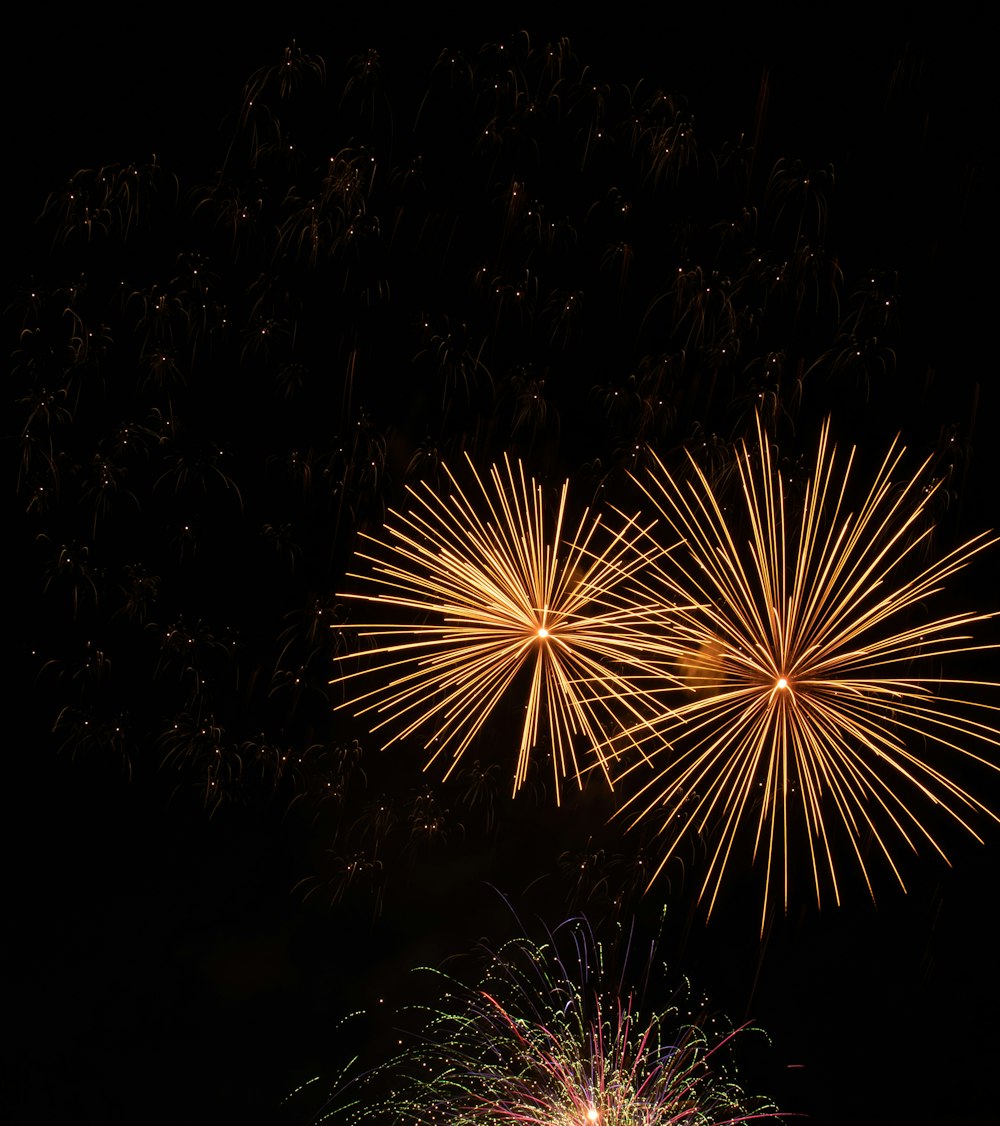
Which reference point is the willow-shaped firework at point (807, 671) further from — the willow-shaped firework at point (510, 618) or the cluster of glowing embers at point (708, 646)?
the willow-shaped firework at point (510, 618)

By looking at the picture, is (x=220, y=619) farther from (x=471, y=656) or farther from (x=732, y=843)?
(x=732, y=843)

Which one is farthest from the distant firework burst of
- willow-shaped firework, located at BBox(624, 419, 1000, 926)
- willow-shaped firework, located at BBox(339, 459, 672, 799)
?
willow-shaped firework, located at BBox(339, 459, 672, 799)

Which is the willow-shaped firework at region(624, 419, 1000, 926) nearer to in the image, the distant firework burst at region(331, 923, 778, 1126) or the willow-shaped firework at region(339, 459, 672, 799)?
the willow-shaped firework at region(339, 459, 672, 799)

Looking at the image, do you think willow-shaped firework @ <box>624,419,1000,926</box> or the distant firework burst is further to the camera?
the distant firework burst

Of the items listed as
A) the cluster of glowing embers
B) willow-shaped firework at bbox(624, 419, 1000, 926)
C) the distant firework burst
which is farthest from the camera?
the distant firework burst

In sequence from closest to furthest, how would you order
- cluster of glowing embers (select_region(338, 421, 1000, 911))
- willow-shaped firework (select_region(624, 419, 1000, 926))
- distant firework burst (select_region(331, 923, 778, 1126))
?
willow-shaped firework (select_region(624, 419, 1000, 926)) → cluster of glowing embers (select_region(338, 421, 1000, 911)) → distant firework burst (select_region(331, 923, 778, 1126))

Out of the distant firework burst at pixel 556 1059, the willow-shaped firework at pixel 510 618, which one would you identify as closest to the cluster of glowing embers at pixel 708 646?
the willow-shaped firework at pixel 510 618

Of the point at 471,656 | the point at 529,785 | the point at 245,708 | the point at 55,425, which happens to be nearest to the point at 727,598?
the point at 471,656
